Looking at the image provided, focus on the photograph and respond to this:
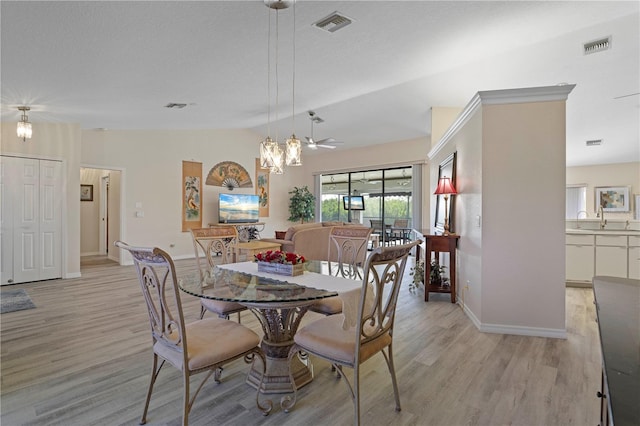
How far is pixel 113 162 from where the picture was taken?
22.4ft

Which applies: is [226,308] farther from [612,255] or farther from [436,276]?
[612,255]

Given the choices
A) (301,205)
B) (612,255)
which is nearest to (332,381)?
(612,255)

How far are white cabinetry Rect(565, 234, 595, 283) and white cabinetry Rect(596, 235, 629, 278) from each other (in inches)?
3.2

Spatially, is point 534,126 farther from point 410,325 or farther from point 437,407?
point 437,407

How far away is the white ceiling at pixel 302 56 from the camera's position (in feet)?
8.50

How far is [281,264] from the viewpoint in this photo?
7.85 feet

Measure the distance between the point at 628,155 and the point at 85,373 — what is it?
10795 mm

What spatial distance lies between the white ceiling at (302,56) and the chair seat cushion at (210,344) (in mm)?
2252

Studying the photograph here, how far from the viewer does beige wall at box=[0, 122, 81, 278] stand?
5.32m

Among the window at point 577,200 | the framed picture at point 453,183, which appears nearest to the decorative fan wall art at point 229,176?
the framed picture at point 453,183

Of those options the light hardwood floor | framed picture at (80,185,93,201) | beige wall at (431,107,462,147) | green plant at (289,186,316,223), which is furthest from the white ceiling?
green plant at (289,186,316,223)

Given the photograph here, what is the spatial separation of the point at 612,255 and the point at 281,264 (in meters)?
5.05

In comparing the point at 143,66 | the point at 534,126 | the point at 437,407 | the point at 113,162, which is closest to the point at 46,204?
the point at 113,162

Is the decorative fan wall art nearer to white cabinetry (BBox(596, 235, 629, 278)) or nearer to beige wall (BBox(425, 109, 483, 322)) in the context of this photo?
beige wall (BBox(425, 109, 483, 322))
